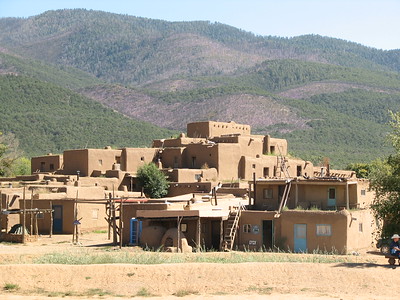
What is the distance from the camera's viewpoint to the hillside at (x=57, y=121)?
81250 mm

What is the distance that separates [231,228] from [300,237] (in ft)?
8.99

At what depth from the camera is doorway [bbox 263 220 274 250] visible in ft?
100

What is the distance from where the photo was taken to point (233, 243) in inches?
1209

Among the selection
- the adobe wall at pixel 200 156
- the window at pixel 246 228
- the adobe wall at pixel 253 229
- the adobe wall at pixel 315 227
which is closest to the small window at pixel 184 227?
the adobe wall at pixel 253 229

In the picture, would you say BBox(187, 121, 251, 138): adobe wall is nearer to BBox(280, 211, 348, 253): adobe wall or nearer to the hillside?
BBox(280, 211, 348, 253): adobe wall

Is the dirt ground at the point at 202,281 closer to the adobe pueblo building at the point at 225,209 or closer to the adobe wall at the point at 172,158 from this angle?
the adobe pueblo building at the point at 225,209

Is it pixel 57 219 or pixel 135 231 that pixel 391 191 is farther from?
pixel 57 219

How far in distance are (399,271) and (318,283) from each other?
7.44 feet

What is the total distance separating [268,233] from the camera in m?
30.7

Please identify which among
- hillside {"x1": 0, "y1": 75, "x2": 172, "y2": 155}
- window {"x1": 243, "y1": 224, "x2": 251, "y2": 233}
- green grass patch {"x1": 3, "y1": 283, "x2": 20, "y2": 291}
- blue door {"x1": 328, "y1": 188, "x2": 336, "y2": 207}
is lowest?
green grass patch {"x1": 3, "y1": 283, "x2": 20, "y2": 291}

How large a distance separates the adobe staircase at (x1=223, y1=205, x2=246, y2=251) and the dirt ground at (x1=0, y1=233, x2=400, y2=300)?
816cm

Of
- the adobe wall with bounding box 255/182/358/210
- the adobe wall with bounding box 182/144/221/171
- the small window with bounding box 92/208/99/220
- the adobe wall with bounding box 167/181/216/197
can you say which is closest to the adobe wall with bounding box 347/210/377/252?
the adobe wall with bounding box 255/182/358/210

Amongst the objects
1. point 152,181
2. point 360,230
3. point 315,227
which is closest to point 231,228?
point 315,227

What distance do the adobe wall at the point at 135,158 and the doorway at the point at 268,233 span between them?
16937mm
